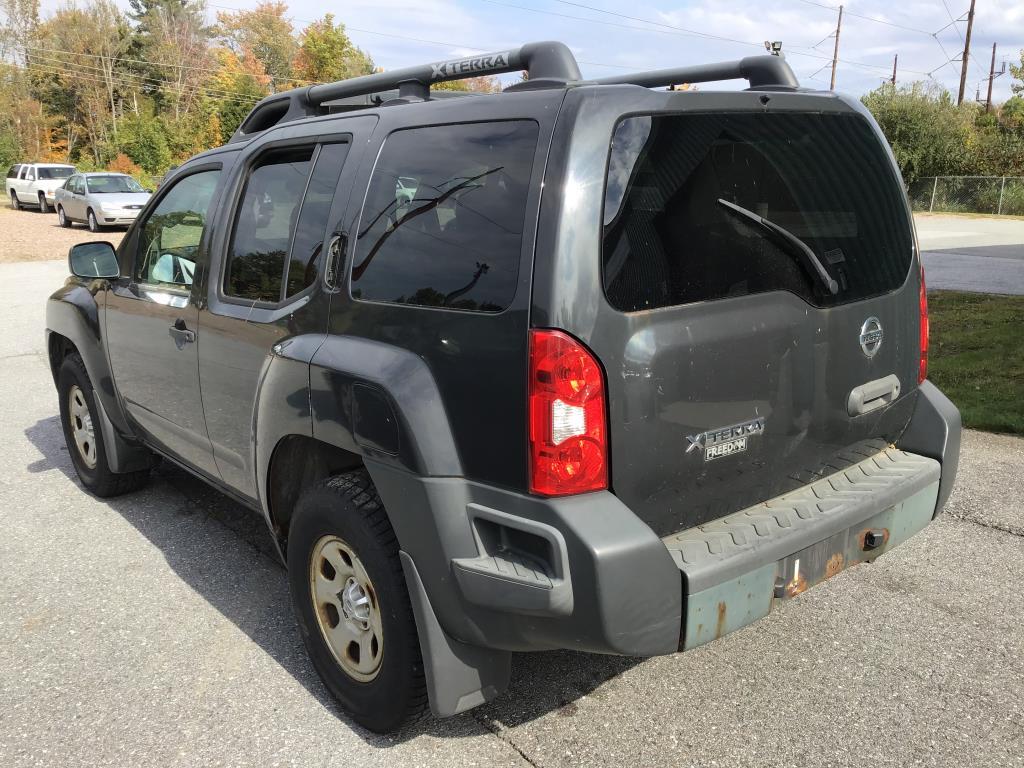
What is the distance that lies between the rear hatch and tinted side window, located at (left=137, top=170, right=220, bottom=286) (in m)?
2.15

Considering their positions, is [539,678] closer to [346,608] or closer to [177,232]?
[346,608]

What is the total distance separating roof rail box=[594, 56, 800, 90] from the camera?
325 cm

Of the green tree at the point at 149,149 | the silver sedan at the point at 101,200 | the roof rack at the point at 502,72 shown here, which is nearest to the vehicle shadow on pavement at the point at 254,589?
the roof rack at the point at 502,72

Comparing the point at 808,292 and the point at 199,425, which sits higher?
the point at 808,292

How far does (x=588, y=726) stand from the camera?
2.85 m

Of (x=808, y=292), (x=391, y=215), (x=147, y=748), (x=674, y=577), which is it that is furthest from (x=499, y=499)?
(x=147, y=748)

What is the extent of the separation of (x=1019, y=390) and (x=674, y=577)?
18.5 ft

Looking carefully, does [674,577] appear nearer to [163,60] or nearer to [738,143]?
[738,143]

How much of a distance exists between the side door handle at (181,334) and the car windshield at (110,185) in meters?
23.4

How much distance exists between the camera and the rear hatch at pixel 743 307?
2330 millimetres

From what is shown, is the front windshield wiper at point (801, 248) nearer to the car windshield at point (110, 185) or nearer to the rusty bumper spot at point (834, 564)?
the rusty bumper spot at point (834, 564)

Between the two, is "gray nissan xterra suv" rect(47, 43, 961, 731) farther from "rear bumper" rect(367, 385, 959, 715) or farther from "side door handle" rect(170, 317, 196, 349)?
"side door handle" rect(170, 317, 196, 349)

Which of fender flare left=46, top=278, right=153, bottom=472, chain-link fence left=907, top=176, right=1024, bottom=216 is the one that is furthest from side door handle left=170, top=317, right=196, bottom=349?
chain-link fence left=907, top=176, right=1024, bottom=216

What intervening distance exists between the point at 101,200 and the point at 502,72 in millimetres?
23892
